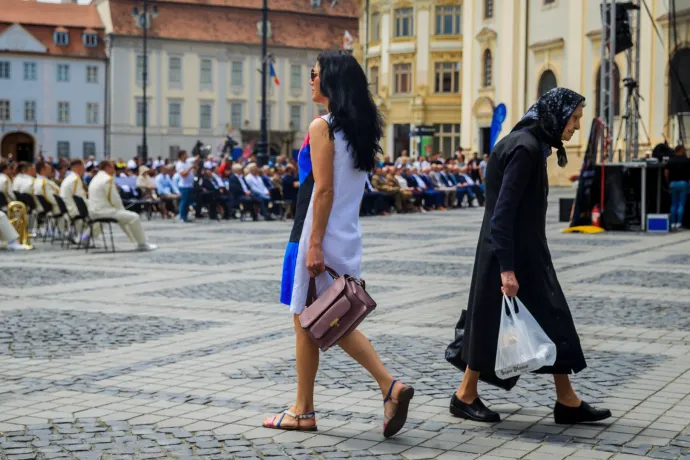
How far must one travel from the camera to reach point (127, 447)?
18.3ft

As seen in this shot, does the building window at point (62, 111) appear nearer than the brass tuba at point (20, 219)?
No

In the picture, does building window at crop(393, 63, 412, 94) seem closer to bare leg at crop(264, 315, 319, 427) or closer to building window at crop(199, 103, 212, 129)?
building window at crop(199, 103, 212, 129)

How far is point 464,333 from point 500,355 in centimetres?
42

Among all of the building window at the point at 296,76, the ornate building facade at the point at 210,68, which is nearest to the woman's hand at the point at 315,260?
the ornate building facade at the point at 210,68

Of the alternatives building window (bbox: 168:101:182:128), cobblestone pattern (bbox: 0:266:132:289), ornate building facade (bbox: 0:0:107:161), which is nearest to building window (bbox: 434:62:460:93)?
building window (bbox: 168:101:182:128)

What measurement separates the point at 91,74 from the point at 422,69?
94.2 feet

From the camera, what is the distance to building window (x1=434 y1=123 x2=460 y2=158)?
68188 mm

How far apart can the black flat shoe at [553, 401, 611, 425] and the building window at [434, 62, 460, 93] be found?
62.2m

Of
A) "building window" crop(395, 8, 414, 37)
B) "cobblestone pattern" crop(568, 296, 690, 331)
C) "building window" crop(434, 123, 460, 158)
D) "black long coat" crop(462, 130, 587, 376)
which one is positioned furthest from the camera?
"building window" crop(395, 8, 414, 37)

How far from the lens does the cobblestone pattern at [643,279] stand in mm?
13435

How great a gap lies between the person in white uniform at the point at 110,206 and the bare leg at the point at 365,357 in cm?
1275

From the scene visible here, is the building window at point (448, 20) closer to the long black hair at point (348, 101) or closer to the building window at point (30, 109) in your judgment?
the building window at point (30, 109)

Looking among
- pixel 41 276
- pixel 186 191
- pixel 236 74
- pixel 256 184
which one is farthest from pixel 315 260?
pixel 236 74

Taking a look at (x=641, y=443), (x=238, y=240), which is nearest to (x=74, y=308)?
(x=641, y=443)
